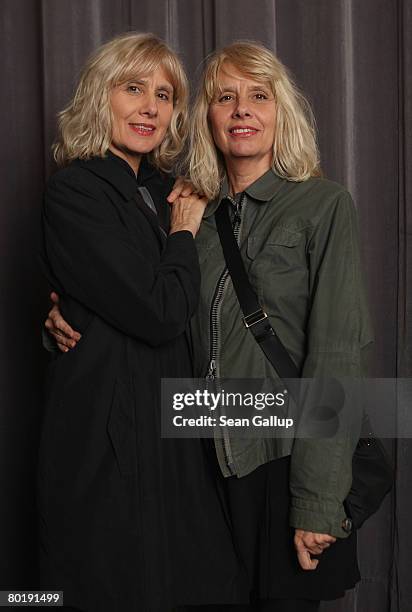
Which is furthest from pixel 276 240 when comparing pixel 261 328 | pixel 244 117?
pixel 244 117

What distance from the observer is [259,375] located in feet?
4.64

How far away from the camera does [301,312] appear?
143cm

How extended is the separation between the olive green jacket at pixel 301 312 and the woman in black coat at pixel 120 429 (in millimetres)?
92

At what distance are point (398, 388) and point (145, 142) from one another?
0.95 meters

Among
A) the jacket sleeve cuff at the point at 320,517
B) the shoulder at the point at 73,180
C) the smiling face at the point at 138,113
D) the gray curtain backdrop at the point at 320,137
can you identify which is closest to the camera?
the jacket sleeve cuff at the point at 320,517

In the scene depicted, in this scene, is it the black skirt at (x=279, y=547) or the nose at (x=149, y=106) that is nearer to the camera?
the black skirt at (x=279, y=547)

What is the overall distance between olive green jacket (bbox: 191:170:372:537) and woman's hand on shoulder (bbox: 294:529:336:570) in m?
0.02

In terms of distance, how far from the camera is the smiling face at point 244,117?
1518 millimetres

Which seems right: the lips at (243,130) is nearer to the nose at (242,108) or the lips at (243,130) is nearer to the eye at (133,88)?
the nose at (242,108)

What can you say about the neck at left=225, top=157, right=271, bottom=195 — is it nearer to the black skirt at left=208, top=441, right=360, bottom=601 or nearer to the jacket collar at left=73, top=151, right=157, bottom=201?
the jacket collar at left=73, top=151, right=157, bottom=201

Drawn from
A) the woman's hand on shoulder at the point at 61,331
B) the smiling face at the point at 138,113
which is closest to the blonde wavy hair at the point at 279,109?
the smiling face at the point at 138,113

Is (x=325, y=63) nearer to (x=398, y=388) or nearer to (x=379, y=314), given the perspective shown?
(x=379, y=314)
